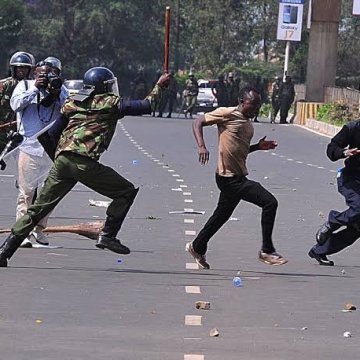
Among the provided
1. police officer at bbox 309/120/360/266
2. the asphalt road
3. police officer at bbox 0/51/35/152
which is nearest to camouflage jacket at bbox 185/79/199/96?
the asphalt road

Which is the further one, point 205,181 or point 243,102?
point 205,181

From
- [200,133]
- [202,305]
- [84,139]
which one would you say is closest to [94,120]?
[84,139]

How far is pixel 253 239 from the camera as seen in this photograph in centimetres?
1390

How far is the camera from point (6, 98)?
13.8 meters

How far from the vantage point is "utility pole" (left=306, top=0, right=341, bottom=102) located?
51.4 m

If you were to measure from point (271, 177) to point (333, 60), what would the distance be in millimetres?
29828

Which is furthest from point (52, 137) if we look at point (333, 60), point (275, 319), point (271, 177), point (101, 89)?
point (333, 60)

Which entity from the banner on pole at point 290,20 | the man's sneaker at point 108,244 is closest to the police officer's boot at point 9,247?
the man's sneaker at point 108,244

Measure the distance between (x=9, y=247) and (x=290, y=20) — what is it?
45832 millimetres

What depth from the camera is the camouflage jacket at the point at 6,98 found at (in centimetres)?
1376

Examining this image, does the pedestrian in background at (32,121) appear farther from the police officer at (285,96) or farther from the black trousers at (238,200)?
the police officer at (285,96)

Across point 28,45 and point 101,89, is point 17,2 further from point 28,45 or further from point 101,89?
point 101,89

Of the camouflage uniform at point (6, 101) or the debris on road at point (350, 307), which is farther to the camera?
the camouflage uniform at point (6, 101)

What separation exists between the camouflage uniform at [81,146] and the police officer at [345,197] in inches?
69.1
